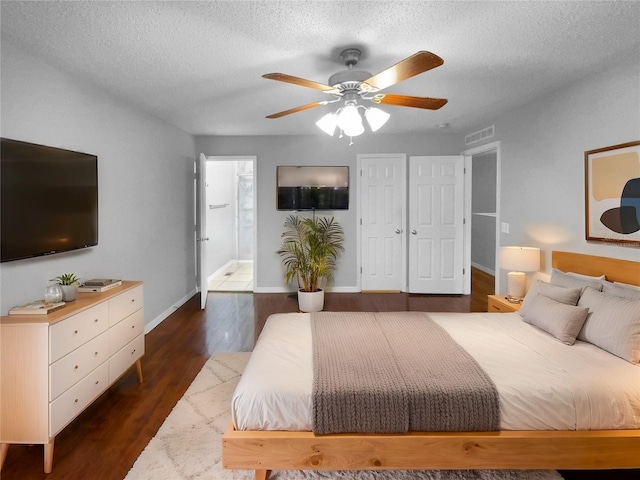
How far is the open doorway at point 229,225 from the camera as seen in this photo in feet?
22.6

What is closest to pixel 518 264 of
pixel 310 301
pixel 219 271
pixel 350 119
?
pixel 350 119

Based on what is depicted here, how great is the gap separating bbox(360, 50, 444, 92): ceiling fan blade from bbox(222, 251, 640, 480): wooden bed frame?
1838 mm

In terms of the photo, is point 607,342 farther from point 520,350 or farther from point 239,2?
point 239,2

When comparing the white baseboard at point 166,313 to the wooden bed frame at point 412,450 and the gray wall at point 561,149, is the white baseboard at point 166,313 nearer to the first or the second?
the wooden bed frame at point 412,450

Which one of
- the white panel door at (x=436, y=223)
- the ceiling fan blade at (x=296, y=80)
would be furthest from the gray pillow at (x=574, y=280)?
the white panel door at (x=436, y=223)

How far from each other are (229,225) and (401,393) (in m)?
7.42

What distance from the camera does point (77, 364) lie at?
→ 2230 mm

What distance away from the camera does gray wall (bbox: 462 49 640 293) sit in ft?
9.06

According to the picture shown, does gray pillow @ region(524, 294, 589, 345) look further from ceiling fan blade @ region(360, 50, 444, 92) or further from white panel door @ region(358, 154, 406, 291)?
white panel door @ region(358, 154, 406, 291)

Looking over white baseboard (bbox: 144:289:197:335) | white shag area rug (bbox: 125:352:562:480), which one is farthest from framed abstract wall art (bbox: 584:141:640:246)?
white baseboard (bbox: 144:289:197:335)

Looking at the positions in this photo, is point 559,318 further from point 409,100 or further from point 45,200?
point 45,200

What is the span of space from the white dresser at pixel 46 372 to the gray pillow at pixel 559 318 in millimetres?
2954

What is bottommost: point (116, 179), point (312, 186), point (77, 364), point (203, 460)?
point (203, 460)

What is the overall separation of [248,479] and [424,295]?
4.34 metres
